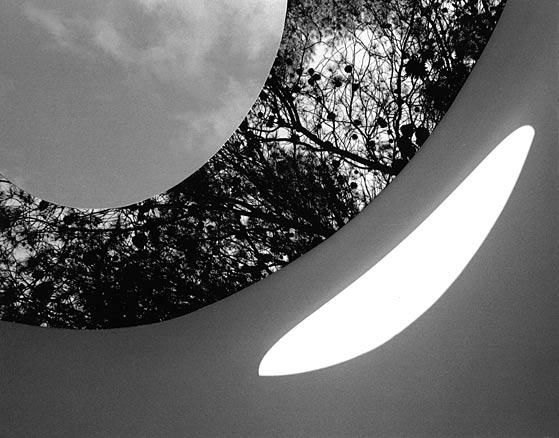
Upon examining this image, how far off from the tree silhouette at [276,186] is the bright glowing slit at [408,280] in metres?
0.58

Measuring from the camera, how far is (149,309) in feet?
22.0

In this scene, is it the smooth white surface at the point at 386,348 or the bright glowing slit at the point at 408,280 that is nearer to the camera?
the smooth white surface at the point at 386,348

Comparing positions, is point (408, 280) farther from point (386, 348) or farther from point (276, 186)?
point (276, 186)

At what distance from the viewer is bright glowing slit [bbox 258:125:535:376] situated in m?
5.76

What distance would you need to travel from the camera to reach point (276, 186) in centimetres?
625

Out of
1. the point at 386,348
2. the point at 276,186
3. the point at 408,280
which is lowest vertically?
the point at 386,348

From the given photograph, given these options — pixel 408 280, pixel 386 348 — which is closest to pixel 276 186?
pixel 408 280

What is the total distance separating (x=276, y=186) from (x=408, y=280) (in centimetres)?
149

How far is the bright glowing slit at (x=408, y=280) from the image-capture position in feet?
18.9

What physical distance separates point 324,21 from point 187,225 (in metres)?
2.29

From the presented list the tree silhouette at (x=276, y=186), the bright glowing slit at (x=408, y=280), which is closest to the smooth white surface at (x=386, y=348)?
the bright glowing slit at (x=408, y=280)

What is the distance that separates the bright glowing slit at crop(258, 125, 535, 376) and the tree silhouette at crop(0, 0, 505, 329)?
0.58m

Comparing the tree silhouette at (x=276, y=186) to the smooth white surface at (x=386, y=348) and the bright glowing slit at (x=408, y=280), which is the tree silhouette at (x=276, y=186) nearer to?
the smooth white surface at (x=386, y=348)

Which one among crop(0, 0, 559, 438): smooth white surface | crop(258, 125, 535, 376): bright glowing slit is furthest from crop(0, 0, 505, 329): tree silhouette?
crop(258, 125, 535, 376): bright glowing slit
